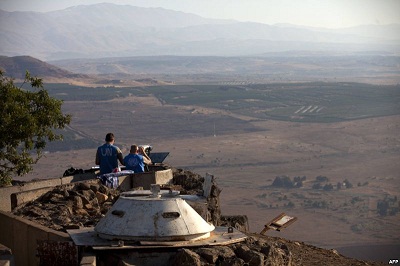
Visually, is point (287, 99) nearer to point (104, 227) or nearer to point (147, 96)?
point (147, 96)

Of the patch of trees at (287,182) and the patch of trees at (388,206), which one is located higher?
the patch of trees at (388,206)

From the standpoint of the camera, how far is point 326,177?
77062mm

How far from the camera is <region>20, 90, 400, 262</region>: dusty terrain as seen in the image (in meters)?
56.7

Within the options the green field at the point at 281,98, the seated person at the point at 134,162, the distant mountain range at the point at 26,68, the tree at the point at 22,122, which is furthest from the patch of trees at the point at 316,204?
the distant mountain range at the point at 26,68

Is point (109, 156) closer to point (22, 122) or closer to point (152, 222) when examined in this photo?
point (22, 122)

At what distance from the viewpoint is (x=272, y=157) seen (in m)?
88.9

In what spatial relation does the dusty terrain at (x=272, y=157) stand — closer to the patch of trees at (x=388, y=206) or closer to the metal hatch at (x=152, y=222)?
the patch of trees at (x=388, y=206)

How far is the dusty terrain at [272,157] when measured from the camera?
56656 mm

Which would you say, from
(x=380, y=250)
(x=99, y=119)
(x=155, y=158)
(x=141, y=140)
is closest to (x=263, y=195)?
(x=380, y=250)

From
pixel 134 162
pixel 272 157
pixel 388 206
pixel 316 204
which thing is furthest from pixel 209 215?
pixel 272 157

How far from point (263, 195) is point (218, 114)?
59.6 meters

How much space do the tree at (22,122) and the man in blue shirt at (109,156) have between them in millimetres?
2299

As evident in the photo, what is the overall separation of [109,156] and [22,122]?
3149 mm

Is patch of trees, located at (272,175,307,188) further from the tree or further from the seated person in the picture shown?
the seated person
